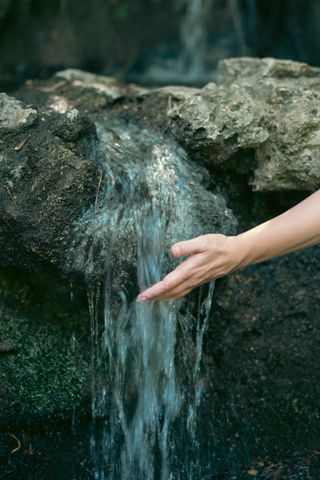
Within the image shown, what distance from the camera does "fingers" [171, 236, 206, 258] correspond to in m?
1.70

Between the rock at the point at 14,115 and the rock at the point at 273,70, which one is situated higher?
the rock at the point at 14,115

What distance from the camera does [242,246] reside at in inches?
71.1

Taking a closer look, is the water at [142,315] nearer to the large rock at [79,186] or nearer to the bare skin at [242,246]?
the large rock at [79,186]

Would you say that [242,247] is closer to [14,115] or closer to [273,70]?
[14,115]

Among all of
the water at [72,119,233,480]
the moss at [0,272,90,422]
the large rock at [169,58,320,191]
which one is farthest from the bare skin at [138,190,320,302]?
the moss at [0,272,90,422]

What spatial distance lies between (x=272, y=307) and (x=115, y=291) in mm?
605

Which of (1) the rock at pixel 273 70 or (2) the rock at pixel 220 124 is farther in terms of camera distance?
(1) the rock at pixel 273 70

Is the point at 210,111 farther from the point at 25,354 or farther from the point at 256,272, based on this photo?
the point at 25,354

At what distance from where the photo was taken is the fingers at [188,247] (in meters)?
1.70

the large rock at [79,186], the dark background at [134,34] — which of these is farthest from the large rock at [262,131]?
the dark background at [134,34]

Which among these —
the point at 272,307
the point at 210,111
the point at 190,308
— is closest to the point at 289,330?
the point at 272,307

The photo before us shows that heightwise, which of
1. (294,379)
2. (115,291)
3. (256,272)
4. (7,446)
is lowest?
(294,379)

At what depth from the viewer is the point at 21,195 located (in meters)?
2.04

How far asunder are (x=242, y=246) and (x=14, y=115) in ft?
2.78
